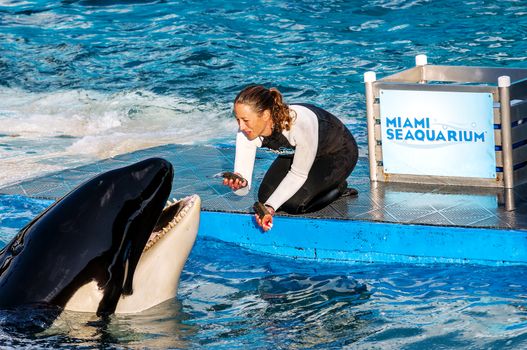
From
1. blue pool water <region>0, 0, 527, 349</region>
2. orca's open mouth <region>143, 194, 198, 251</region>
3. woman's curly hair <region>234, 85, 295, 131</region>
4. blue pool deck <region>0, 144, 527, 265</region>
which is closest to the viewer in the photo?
orca's open mouth <region>143, 194, 198, 251</region>

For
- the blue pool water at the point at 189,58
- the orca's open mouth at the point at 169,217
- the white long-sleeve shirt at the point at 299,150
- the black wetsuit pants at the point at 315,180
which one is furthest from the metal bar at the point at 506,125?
the blue pool water at the point at 189,58

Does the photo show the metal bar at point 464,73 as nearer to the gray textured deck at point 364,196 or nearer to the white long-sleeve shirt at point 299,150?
the gray textured deck at point 364,196

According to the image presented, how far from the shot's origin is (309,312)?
6180 mm

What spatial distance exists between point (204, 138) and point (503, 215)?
186 inches

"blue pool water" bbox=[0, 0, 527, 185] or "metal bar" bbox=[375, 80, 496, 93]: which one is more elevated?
"metal bar" bbox=[375, 80, 496, 93]

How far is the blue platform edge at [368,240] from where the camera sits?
6.92 metres

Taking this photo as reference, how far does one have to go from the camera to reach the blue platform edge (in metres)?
6.92

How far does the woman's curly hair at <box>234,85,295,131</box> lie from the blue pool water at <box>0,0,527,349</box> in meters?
1.08

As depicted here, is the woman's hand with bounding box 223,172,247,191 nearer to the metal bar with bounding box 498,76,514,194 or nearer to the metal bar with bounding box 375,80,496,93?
the metal bar with bounding box 375,80,496,93

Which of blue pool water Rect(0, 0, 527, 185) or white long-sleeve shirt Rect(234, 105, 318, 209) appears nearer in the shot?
white long-sleeve shirt Rect(234, 105, 318, 209)

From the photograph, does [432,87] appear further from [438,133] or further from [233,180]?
[233,180]

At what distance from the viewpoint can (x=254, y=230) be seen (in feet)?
25.0

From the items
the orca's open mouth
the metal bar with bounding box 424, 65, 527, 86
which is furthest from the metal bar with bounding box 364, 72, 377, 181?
the orca's open mouth

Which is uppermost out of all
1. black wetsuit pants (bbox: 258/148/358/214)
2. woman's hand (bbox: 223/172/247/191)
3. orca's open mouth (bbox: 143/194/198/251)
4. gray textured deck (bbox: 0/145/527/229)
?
orca's open mouth (bbox: 143/194/198/251)
